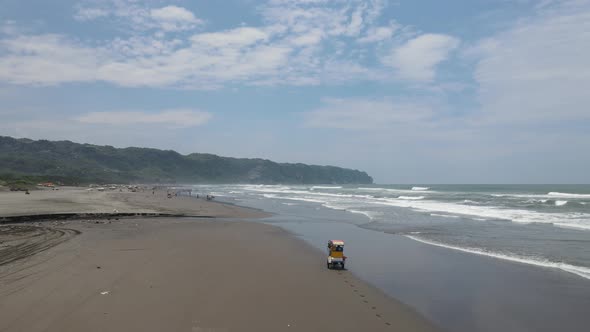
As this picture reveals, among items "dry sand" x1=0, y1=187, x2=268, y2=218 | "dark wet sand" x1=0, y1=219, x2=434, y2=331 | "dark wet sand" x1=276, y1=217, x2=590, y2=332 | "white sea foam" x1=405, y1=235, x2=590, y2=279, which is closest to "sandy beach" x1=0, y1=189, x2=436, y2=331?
"dark wet sand" x1=0, y1=219, x2=434, y2=331

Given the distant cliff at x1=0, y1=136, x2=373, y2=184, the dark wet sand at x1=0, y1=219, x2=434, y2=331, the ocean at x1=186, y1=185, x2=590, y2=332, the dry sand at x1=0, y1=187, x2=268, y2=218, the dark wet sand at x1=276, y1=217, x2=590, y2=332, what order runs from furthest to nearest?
the distant cliff at x1=0, y1=136, x2=373, y2=184, the dry sand at x1=0, y1=187, x2=268, y2=218, the ocean at x1=186, y1=185, x2=590, y2=332, the dark wet sand at x1=276, y1=217, x2=590, y2=332, the dark wet sand at x1=0, y1=219, x2=434, y2=331

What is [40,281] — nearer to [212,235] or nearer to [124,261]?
[124,261]

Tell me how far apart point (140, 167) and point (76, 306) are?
166 meters

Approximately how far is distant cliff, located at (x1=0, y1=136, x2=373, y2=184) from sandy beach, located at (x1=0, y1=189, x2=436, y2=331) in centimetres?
8005

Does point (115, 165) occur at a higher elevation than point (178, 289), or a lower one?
higher

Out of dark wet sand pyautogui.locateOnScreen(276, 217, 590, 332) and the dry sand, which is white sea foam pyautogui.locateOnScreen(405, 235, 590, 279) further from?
the dry sand

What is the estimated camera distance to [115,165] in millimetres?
152125

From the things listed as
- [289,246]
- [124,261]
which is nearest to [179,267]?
[124,261]

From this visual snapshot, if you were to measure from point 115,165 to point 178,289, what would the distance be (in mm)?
159556

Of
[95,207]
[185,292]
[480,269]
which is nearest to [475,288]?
[480,269]

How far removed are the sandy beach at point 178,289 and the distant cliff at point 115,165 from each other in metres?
80.0

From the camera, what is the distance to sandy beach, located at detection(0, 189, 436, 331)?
21.8 feet

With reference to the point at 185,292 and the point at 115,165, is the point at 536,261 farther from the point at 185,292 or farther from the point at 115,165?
the point at 115,165

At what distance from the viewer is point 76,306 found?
7.09 meters
